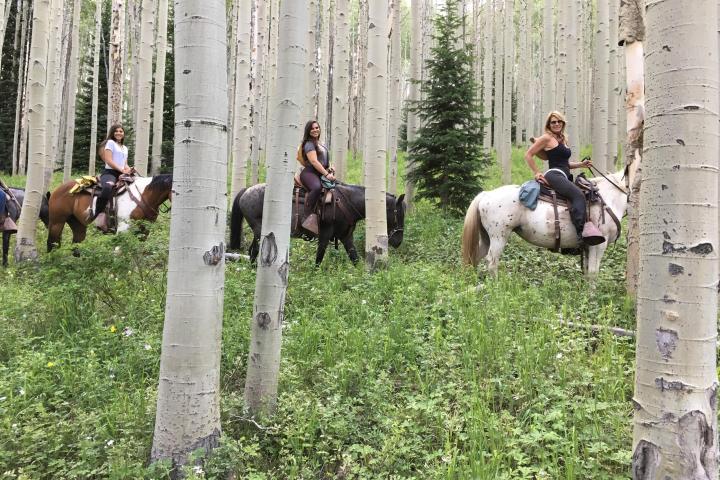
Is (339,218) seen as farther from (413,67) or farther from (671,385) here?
(413,67)

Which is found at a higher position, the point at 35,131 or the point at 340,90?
the point at 340,90

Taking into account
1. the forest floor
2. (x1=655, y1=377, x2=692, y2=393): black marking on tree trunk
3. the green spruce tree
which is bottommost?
the forest floor

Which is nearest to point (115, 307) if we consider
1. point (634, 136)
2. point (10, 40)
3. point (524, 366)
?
point (524, 366)

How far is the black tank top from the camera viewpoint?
6316 mm

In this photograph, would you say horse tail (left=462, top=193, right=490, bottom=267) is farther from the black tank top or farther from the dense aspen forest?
the black tank top

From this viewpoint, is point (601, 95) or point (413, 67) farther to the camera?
point (413, 67)

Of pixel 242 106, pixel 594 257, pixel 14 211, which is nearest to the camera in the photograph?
pixel 594 257

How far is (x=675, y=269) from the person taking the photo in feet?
5.31

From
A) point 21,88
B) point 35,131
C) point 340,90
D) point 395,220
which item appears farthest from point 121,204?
point 21,88

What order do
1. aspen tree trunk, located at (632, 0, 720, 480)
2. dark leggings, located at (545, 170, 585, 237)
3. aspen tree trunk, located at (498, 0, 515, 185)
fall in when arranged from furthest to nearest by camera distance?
aspen tree trunk, located at (498, 0, 515, 185) → dark leggings, located at (545, 170, 585, 237) → aspen tree trunk, located at (632, 0, 720, 480)

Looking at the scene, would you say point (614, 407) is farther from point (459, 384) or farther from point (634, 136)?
point (634, 136)

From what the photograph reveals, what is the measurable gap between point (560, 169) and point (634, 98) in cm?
159

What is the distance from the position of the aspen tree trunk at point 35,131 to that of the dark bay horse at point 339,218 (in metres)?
3.36

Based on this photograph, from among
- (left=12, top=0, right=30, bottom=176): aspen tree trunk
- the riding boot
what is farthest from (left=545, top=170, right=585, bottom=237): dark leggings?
(left=12, top=0, right=30, bottom=176): aspen tree trunk
